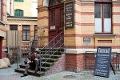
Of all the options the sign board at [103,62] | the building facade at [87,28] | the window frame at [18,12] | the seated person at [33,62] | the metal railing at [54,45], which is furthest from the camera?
the window frame at [18,12]

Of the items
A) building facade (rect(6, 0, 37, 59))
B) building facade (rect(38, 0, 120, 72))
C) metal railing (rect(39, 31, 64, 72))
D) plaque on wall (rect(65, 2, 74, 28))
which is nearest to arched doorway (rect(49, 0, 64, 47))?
metal railing (rect(39, 31, 64, 72))

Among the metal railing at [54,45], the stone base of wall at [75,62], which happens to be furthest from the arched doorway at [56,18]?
the stone base of wall at [75,62]

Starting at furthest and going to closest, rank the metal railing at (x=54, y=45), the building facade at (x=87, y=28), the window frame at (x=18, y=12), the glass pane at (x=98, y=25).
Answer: the window frame at (x=18, y=12) → the glass pane at (x=98, y=25) → the metal railing at (x=54, y=45) → the building facade at (x=87, y=28)

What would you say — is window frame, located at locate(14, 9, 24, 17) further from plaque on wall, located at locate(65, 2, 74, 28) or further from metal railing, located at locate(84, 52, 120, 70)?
metal railing, located at locate(84, 52, 120, 70)

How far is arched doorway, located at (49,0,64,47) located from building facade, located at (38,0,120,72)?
0.36m

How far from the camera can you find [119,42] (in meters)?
11.6

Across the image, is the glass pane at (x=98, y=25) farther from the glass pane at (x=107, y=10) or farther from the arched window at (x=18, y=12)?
the arched window at (x=18, y=12)

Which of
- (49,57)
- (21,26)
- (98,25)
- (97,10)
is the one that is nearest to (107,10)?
(97,10)

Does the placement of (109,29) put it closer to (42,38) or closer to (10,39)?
(42,38)

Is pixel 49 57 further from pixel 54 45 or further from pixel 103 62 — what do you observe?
pixel 103 62

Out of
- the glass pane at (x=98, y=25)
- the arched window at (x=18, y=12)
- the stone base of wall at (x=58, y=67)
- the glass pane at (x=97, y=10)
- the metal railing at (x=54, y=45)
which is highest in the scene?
the arched window at (x=18, y=12)

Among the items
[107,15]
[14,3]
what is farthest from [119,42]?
[14,3]

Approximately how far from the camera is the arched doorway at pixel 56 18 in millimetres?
12586

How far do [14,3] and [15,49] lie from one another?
17.5m
